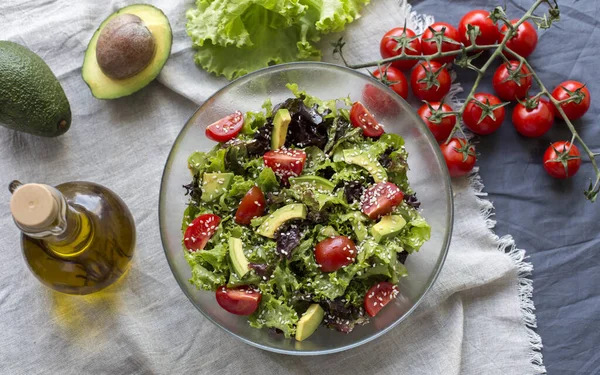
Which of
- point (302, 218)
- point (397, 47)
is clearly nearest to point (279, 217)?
point (302, 218)

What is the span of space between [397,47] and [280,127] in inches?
20.4

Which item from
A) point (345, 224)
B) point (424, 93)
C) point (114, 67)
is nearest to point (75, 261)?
point (114, 67)

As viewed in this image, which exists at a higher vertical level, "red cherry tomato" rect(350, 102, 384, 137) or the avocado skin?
"red cherry tomato" rect(350, 102, 384, 137)

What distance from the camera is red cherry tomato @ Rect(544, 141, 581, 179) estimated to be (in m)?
2.06

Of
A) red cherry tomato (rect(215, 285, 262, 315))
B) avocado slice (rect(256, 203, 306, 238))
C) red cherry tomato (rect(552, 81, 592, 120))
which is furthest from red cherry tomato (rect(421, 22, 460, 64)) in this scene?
red cherry tomato (rect(215, 285, 262, 315))

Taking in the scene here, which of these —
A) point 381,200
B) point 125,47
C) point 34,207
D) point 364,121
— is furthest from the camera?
point 125,47

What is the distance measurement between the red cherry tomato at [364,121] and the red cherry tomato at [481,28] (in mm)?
520

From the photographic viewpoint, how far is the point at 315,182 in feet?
5.88

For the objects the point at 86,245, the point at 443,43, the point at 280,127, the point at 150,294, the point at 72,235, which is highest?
the point at 443,43

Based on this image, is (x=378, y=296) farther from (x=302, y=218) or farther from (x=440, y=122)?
(x=440, y=122)

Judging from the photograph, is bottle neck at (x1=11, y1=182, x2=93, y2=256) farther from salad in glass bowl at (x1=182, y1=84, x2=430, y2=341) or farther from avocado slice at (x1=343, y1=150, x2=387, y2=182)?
avocado slice at (x1=343, y1=150, x2=387, y2=182)

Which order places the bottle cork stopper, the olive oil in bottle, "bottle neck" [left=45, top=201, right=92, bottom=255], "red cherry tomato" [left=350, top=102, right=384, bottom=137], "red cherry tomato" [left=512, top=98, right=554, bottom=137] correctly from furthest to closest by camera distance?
"red cherry tomato" [left=512, top=98, right=554, bottom=137] → "red cherry tomato" [left=350, top=102, right=384, bottom=137] → the olive oil in bottle → "bottle neck" [left=45, top=201, right=92, bottom=255] → the bottle cork stopper

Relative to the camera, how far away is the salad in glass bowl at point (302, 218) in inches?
67.7

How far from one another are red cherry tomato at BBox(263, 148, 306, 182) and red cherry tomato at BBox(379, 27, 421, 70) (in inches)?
21.8
